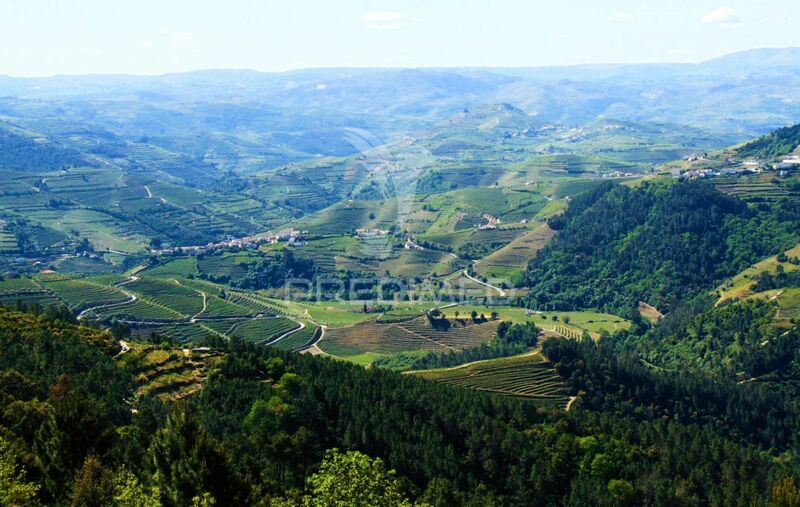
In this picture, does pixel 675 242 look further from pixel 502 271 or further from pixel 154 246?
pixel 154 246

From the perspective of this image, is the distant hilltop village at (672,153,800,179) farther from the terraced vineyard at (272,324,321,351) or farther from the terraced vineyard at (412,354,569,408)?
the terraced vineyard at (412,354,569,408)

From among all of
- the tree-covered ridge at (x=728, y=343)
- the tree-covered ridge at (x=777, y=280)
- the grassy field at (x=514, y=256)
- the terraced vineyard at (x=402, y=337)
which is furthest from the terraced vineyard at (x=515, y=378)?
the grassy field at (x=514, y=256)

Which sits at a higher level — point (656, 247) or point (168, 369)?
point (168, 369)

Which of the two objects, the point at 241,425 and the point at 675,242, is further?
the point at 675,242

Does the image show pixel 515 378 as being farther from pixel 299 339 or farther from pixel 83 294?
pixel 83 294

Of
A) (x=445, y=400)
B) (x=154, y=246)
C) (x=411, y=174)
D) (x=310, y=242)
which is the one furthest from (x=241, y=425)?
(x=411, y=174)

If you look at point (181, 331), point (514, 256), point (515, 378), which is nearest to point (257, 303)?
point (181, 331)
